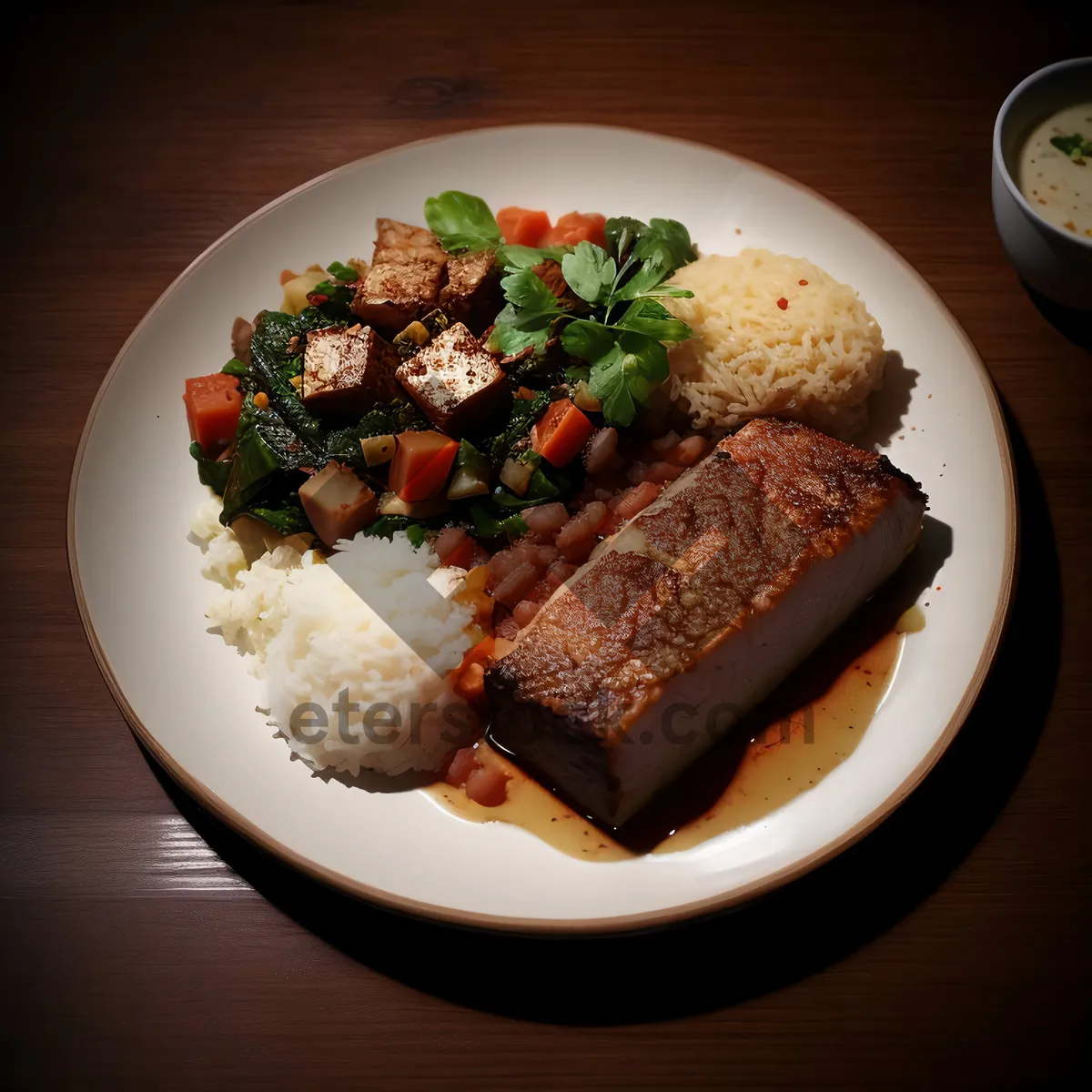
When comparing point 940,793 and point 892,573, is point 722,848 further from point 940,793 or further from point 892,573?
point 892,573

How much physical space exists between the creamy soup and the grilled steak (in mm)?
1195

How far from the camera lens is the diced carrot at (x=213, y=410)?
11.0 feet

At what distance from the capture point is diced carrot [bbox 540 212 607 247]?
3.59 metres

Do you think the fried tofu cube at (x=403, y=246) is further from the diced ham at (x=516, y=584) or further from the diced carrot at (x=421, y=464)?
the diced ham at (x=516, y=584)

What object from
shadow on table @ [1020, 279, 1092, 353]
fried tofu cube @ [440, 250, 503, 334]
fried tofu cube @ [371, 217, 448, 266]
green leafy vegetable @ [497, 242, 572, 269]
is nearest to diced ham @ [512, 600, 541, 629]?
fried tofu cube @ [440, 250, 503, 334]

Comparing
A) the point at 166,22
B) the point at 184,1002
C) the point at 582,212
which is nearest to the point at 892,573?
the point at 582,212

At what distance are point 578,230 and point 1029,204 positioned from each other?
161 cm

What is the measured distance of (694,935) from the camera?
8.56 feet

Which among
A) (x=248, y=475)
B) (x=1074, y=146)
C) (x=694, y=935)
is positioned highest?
(x=1074, y=146)

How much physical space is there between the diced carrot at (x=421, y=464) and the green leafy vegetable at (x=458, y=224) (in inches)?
31.2

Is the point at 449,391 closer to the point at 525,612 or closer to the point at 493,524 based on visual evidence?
the point at 493,524

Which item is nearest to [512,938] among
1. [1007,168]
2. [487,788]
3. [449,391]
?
[487,788]

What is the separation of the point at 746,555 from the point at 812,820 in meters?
0.78

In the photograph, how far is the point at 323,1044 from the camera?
2500mm
